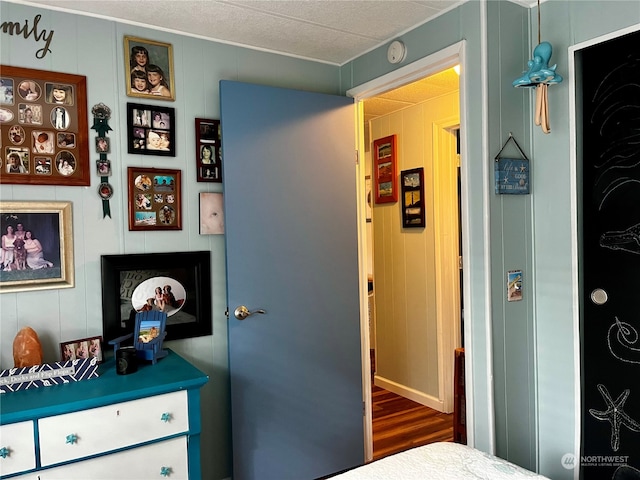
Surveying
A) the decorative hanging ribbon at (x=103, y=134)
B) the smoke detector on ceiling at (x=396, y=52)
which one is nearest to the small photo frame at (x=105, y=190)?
the decorative hanging ribbon at (x=103, y=134)

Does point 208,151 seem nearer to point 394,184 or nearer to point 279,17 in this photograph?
point 279,17

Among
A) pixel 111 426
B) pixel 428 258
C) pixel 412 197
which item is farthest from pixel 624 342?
pixel 412 197

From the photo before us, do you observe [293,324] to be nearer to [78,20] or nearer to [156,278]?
[156,278]

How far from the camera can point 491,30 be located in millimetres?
2131

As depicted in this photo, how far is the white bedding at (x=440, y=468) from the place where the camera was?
1.45 meters

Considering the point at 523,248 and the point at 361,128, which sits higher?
the point at 361,128

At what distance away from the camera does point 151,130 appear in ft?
7.74

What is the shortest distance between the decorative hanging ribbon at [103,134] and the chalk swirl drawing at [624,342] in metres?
2.21

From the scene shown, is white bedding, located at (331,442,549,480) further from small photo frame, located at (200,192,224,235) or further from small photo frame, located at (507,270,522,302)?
small photo frame, located at (200,192,224,235)

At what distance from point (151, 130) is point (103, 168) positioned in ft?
0.94

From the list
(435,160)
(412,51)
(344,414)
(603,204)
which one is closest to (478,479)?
(603,204)

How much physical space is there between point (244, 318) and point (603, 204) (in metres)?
1.68

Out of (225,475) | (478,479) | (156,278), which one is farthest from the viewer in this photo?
(225,475)

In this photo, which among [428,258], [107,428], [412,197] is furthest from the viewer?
[412,197]
